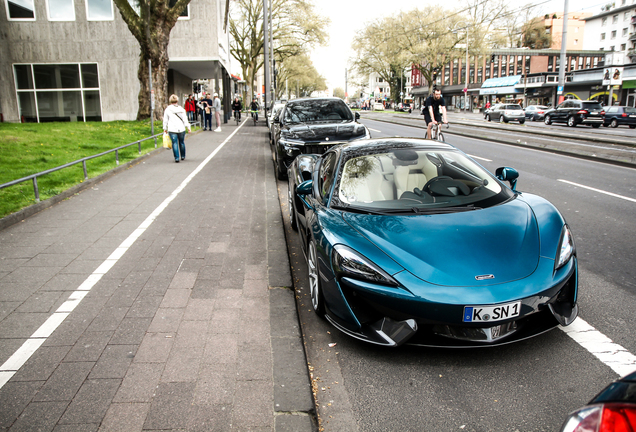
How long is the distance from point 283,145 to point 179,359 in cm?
716

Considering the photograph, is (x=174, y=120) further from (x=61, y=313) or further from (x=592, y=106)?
(x=592, y=106)

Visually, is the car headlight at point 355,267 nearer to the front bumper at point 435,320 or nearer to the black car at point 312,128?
the front bumper at point 435,320

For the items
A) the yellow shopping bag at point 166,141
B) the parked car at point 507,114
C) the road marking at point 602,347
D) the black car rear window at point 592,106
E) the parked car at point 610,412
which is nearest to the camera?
the parked car at point 610,412

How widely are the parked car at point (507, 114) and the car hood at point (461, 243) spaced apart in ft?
124

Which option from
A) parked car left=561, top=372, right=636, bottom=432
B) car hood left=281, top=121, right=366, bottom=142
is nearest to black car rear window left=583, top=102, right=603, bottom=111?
car hood left=281, top=121, right=366, bottom=142

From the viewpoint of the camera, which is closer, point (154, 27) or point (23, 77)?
point (154, 27)

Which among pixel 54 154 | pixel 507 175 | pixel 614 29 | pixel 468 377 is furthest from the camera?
pixel 614 29

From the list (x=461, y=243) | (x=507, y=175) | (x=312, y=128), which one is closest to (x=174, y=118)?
(x=312, y=128)

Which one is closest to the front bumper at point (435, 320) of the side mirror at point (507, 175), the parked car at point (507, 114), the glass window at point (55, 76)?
the side mirror at point (507, 175)

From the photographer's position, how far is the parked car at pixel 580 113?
102 ft

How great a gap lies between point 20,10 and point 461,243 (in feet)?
102

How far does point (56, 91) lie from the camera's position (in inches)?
1076

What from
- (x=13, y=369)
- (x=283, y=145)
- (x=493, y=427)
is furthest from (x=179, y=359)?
(x=283, y=145)

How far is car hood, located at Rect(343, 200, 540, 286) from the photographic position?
299 cm
